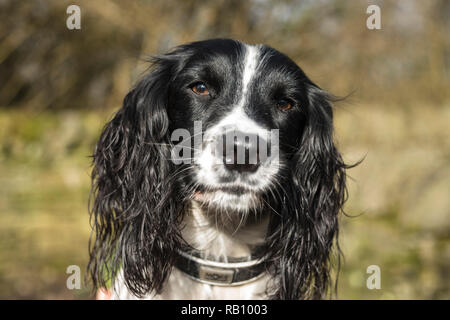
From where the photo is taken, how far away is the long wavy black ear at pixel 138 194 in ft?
8.22

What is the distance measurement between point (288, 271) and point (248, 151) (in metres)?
0.80

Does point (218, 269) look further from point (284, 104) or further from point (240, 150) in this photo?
point (284, 104)

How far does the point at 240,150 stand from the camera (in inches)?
86.0

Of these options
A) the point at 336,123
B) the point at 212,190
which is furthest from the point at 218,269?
the point at 336,123

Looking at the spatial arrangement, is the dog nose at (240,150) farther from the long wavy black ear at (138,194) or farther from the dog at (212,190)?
the long wavy black ear at (138,194)

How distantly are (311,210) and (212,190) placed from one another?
688 mm

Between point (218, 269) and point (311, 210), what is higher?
point (311, 210)

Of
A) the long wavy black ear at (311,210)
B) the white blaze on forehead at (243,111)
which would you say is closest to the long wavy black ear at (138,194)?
the white blaze on forehead at (243,111)

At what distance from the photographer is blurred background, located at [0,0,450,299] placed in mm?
5891

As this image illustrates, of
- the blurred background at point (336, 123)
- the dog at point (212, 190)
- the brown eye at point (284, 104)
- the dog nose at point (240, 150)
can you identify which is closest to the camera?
the dog nose at point (240, 150)

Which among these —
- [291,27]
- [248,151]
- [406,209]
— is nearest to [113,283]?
[248,151]

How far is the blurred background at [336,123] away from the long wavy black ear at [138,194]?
2200 mm

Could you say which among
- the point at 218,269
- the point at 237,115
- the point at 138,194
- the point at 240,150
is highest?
the point at 237,115
